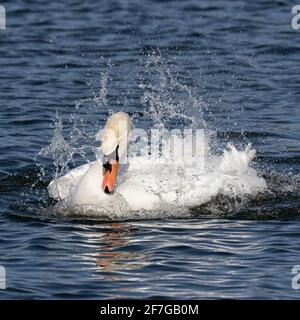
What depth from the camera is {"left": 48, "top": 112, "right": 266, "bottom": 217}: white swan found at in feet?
37.2

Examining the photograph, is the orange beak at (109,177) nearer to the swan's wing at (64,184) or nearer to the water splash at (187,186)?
the water splash at (187,186)

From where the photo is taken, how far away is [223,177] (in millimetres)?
11961

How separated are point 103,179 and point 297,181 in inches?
104

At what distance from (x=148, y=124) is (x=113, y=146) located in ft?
13.8

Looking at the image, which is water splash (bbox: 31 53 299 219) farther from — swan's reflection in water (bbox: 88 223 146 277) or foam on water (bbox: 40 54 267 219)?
swan's reflection in water (bbox: 88 223 146 277)

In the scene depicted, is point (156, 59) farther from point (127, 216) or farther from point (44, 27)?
point (127, 216)

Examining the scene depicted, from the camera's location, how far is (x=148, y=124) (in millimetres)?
15500

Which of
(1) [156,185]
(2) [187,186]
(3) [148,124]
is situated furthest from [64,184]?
(3) [148,124]

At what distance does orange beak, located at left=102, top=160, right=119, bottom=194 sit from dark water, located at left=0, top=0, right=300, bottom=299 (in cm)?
38

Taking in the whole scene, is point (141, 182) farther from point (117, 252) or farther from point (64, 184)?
point (117, 252)

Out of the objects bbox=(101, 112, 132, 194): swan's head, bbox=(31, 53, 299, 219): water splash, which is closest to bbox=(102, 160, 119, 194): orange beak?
bbox=(101, 112, 132, 194): swan's head

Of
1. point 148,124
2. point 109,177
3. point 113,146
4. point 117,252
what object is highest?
point 148,124

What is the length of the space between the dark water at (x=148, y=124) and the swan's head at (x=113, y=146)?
472 millimetres

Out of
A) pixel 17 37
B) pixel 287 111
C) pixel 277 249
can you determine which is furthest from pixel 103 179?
pixel 17 37
